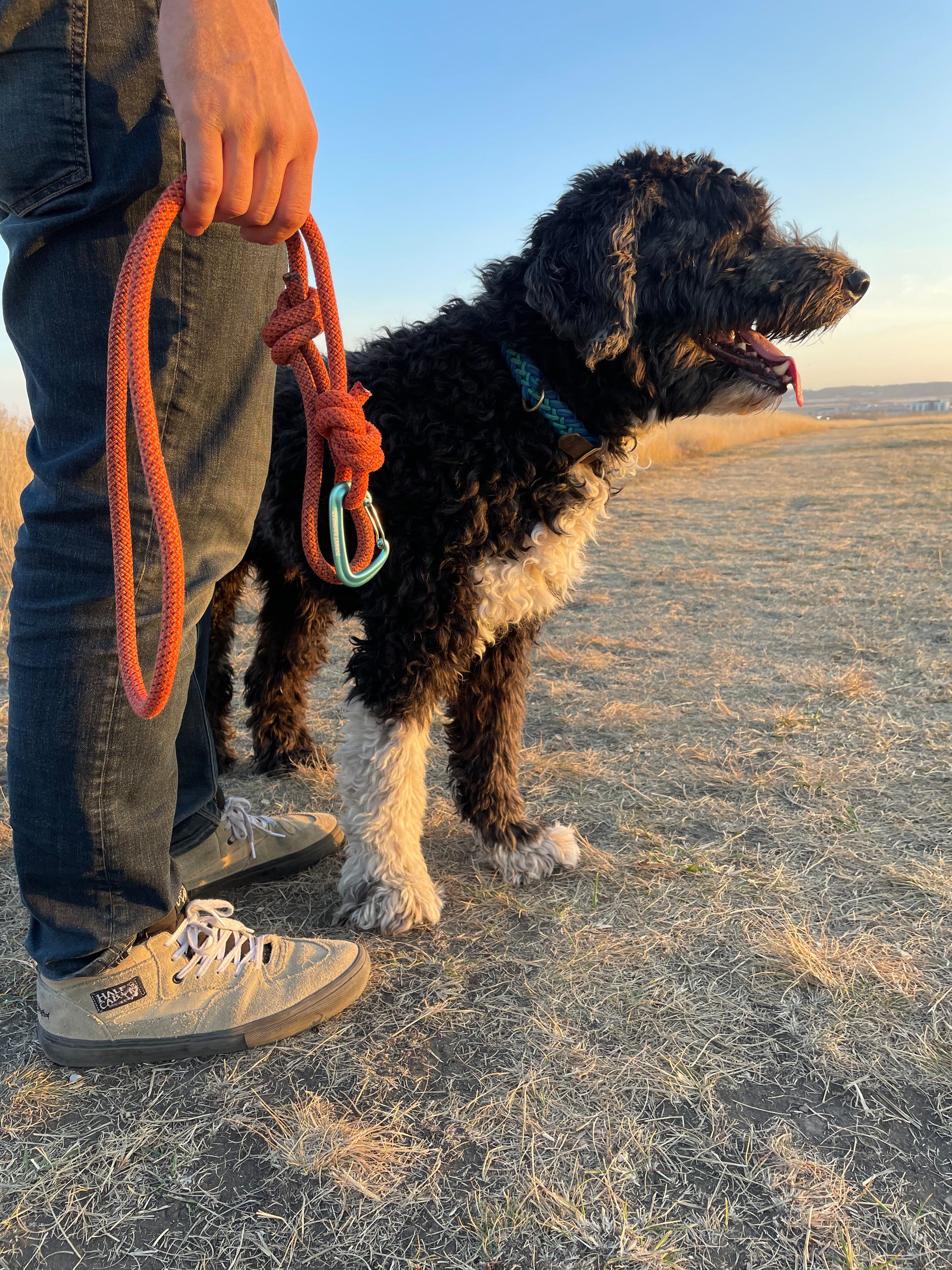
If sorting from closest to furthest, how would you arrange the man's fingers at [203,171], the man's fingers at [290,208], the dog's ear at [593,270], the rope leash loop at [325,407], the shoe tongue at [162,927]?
the man's fingers at [203,171] < the man's fingers at [290,208] < the rope leash loop at [325,407] < the shoe tongue at [162,927] < the dog's ear at [593,270]

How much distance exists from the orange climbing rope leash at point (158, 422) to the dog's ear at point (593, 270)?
30.0 inches

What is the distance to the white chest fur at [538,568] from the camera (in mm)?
2162

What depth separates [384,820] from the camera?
2301mm

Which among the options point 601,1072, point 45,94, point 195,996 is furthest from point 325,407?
point 601,1072

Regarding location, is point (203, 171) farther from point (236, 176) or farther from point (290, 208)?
point (290, 208)

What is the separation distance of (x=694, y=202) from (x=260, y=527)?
1.69 m

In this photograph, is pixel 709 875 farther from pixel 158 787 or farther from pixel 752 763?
pixel 158 787

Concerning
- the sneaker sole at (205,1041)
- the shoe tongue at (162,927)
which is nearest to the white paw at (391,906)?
the sneaker sole at (205,1041)

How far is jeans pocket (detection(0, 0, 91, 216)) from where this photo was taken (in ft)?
3.93

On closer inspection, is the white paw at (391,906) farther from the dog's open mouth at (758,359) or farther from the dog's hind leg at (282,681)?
the dog's open mouth at (758,359)

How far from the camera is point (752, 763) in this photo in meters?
3.22

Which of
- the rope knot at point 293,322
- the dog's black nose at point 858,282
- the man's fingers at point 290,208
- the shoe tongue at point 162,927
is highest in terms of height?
the dog's black nose at point 858,282

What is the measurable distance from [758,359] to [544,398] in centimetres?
70

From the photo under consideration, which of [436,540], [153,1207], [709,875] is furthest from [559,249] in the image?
[153,1207]
